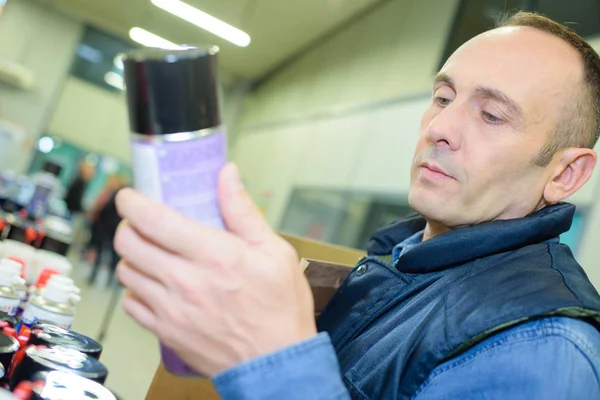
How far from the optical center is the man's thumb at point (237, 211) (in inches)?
20.5

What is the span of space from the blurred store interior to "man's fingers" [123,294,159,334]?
0.15m

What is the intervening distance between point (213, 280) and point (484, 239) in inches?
21.6

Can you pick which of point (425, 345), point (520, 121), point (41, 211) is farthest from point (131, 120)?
point (41, 211)

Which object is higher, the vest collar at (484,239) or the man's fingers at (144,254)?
the vest collar at (484,239)

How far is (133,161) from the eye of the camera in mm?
516

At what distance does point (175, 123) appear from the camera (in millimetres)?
492

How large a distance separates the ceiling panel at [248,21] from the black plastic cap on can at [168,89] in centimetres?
461

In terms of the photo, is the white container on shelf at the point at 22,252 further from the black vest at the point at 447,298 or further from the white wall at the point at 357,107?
the white wall at the point at 357,107

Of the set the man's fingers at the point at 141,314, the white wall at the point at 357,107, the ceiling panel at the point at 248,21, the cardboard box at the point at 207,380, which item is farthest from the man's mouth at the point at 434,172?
the ceiling panel at the point at 248,21

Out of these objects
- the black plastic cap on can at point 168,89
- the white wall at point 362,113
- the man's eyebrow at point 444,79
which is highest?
the white wall at point 362,113

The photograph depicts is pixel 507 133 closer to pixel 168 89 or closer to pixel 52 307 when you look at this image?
pixel 168 89

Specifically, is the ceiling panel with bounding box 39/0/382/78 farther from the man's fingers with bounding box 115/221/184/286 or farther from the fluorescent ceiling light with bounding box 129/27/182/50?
the man's fingers with bounding box 115/221/184/286

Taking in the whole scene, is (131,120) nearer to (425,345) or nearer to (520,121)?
(425,345)

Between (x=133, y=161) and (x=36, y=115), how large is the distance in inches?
410
